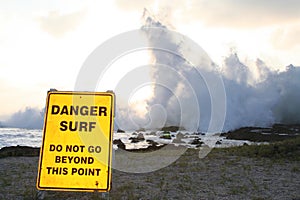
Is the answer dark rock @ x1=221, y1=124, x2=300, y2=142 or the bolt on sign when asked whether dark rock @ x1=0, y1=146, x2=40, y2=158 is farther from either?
dark rock @ x1=221, y1=124, x2=300, y2=142

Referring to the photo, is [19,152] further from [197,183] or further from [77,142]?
[77,142]

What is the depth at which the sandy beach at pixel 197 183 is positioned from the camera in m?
8.06

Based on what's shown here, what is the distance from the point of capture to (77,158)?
451 centimetres

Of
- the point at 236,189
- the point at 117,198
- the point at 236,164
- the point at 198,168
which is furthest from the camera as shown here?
the point at 236,164

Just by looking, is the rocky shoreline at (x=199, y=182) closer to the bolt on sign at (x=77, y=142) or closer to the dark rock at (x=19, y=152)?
the bolt on sign at (x=77, y=142)

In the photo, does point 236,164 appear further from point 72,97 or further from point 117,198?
point 72,97

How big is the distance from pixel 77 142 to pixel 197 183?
20.6 feet

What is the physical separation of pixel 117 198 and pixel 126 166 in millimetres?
7151

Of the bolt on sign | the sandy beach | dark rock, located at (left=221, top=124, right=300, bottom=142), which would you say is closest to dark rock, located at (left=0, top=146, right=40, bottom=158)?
the sandy beach

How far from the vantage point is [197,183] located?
9875mm

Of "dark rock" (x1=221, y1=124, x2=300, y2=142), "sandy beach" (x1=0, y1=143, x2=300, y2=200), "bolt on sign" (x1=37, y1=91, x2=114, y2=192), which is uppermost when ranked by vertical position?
"dark rock" (x1=221, y1=124, x2=300, y2=142)

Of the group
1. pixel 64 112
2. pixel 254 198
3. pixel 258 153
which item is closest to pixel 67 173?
pixel 64 112

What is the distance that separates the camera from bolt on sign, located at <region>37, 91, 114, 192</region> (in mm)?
4434

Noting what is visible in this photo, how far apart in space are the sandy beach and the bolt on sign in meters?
1.08
